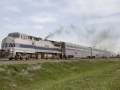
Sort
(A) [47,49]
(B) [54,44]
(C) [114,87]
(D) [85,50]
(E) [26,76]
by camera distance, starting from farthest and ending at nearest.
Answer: (D) [85,50]
(B) [54,44]
(A) [47,49]
(E) [26,76]
(C) [114,87]

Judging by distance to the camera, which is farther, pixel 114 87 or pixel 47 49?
pixel 47 49

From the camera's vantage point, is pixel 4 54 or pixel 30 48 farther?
pixel 30 48

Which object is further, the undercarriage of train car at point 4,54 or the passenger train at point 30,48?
the passenger train at point 30,48

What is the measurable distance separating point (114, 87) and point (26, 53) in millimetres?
22703

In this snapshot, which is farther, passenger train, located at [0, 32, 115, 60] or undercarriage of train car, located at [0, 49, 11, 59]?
passenger train, located at [0, 32, 115, 60]

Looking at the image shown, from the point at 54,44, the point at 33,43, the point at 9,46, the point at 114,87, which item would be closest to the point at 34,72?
the point at 9,46

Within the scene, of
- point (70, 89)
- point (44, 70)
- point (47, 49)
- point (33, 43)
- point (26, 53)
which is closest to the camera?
point (70, 89)

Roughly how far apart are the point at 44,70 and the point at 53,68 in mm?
3082

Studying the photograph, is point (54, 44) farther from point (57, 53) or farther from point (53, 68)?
point (53, 68)

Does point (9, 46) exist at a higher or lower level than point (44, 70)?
higher

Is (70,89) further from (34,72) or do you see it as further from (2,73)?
(34,72)

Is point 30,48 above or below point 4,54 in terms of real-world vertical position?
above

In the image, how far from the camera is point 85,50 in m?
64.2

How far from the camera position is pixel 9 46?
27.7 m
